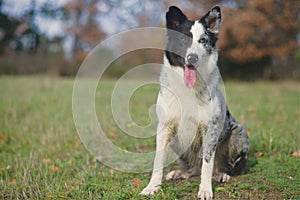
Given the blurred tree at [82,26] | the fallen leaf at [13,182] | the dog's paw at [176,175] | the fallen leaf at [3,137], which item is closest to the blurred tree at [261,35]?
the blurred tree at [82,26]

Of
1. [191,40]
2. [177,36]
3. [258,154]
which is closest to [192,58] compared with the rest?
[191,40]

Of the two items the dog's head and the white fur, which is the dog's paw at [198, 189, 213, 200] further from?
the dog's head

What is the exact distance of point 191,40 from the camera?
3.55m

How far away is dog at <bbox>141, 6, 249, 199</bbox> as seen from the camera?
358 centimetres

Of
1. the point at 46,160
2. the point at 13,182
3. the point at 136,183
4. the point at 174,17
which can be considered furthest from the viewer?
the point at 46,160

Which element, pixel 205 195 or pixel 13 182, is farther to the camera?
pixel 13 182

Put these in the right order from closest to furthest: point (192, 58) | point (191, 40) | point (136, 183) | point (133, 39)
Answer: point (192, 58)
point (191, 40)
point (136, 183)
point (133, 39)

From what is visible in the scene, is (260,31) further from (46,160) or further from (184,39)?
(184,39)

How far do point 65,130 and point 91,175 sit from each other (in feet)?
6.67

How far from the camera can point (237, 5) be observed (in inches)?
662

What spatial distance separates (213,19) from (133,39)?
11620 millimetres

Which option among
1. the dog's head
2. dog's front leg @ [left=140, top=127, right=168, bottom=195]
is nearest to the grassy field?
dog's front leg @ [left=140, top=127, right=168, bottom=195]

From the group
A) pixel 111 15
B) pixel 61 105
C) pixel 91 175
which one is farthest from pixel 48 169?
pixel 111 15

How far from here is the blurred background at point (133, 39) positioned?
51.9 ft
